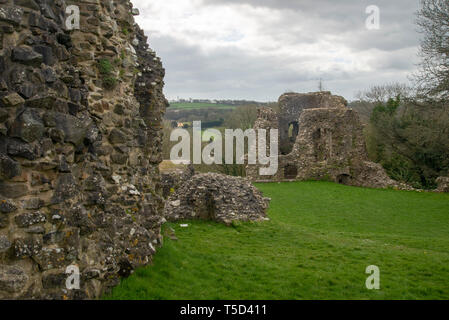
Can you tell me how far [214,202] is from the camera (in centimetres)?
1227

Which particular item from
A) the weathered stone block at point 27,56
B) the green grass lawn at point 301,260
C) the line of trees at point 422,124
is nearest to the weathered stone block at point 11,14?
the weathered stone block at point 27,56

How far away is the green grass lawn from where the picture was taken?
6246mm

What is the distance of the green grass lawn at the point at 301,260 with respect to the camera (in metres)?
6.25

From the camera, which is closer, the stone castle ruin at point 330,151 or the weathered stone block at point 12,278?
the weathered stone block at point 12,278

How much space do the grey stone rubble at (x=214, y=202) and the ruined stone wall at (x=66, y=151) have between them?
557 cm

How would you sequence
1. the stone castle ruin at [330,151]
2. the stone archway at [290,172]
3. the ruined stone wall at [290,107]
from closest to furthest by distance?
the stone castle ruin at [330,151], the stone archway at [290,172], the ruined stone wall at [290,107]

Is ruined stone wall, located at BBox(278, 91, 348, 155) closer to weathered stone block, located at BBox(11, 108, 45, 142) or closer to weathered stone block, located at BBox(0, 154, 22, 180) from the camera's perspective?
weathered stone block, located at BBox(11, 108, 45, 142)

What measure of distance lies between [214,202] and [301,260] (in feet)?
14.6

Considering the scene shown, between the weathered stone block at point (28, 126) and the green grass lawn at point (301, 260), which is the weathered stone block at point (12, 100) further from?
the green grass lawn at point (301, 260)

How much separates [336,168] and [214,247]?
1811 centimetres

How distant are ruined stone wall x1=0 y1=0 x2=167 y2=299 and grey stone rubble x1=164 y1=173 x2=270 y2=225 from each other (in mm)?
5567

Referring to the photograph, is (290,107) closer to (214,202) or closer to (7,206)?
(214,202)

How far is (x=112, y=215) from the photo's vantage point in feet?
19.1

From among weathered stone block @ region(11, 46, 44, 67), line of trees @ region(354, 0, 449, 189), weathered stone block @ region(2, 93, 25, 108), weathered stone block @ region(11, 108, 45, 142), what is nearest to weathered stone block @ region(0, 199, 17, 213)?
weathered stone block @ region(11, 108, 45, 142)
